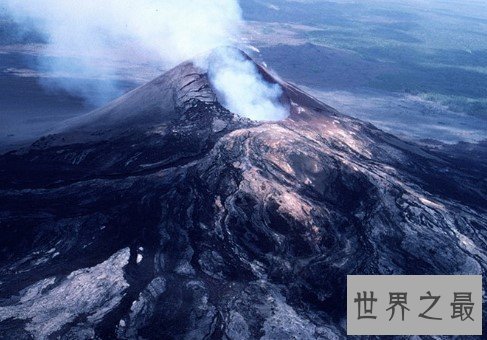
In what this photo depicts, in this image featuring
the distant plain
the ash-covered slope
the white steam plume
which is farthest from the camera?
the distant plain

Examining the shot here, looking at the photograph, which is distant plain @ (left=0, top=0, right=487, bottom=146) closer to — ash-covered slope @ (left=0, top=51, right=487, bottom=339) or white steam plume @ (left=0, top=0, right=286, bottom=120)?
white steam plume @ (left=0, top=0, right=286, bottom=120)

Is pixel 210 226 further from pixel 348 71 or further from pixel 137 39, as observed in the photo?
pixel 137 39

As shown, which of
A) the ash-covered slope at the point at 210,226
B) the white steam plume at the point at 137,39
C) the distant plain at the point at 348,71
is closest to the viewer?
the ash-covered slope at the point at 210,226

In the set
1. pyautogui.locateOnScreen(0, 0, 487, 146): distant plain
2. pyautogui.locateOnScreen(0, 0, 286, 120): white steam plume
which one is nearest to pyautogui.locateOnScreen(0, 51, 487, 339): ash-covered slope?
pyautogui.locateOnScreen(0, 0, 286, 120): white steam plume

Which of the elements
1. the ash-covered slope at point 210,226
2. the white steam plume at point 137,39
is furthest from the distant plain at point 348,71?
the ash-covered slope at point 210,226

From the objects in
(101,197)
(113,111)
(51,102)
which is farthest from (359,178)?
(51,102)

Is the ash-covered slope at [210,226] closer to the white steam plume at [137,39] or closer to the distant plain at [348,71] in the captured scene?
the white steam plume at [137,39]
